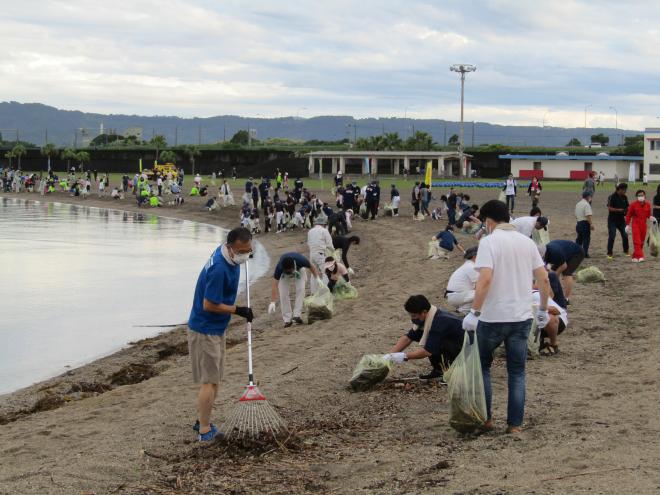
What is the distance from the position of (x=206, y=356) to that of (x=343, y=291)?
820 cm

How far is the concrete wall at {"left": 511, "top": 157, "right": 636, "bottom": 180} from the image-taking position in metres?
73.4

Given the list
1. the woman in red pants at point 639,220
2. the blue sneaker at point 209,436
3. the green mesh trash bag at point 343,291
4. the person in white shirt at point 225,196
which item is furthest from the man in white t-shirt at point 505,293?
the person in white shirt at point 225,196

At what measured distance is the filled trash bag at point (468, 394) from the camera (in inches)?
248

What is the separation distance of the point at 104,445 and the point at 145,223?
3418cm

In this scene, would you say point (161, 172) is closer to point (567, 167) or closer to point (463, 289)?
point (567, 167)

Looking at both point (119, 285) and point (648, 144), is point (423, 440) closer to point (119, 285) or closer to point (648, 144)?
point (119, 285)

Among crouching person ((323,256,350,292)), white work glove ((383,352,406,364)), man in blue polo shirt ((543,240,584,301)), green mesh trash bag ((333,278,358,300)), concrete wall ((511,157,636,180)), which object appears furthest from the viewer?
concrete wall ((511,157,636,180))

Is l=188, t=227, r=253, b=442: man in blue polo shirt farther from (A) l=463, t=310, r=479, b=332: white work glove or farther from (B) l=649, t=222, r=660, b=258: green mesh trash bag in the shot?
(B) l=649, t=222, r=660, b=258: green mesh trash bag

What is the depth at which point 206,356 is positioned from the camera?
679cm

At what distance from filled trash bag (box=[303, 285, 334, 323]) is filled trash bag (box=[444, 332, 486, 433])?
6.72 metres

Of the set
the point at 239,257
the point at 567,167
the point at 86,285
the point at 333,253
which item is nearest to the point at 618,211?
the point at 333,253

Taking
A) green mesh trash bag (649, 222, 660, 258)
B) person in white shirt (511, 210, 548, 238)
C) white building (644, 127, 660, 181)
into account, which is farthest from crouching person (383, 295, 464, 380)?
white building (644, 127, 660, 181)

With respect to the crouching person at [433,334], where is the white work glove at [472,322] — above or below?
above

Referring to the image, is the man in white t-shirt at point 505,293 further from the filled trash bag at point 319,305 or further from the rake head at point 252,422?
the filled trash bag at point 319,305
